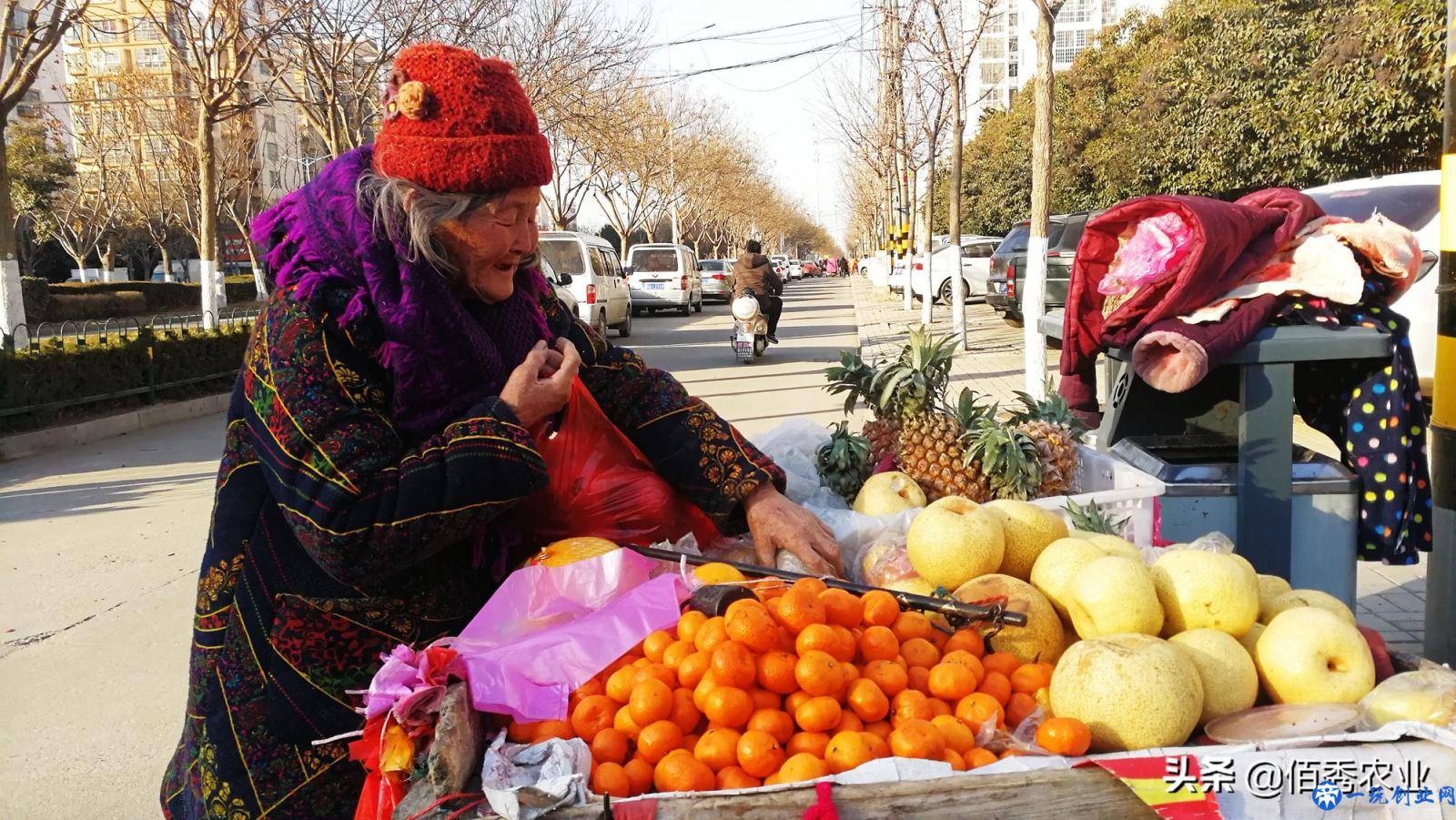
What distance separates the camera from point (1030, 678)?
2021mm

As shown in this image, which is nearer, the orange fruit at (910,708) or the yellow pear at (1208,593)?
the orange fruit at (910,708)

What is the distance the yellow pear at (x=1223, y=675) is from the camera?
193 centimetres

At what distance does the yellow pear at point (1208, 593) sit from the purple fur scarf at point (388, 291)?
152 centimetres

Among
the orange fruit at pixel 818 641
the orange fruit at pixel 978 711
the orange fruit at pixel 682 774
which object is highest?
the orange fruit at pixel 818 641

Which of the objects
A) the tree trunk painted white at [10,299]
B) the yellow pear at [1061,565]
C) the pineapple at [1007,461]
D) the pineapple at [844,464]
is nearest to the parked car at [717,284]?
the tree trunk painted white at [10,299]

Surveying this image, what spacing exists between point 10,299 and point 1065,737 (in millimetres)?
12252

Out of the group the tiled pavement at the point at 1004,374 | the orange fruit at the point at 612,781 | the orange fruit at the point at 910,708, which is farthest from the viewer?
the tiled pavement at the point at 1004,374

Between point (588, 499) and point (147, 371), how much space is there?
10800 mm

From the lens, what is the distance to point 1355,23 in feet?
48.9

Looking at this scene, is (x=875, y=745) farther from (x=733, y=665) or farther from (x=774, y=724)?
(x=733, y=665)

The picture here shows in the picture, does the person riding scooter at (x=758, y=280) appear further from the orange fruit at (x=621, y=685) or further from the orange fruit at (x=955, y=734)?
the orange fruit at (x=955, y=734)

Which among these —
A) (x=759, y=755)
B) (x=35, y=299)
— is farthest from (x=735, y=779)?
(x=35, y=299)

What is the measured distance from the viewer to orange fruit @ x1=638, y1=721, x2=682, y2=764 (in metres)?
1.73

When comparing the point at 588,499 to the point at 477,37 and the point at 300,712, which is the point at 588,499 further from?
the point at 477,37
